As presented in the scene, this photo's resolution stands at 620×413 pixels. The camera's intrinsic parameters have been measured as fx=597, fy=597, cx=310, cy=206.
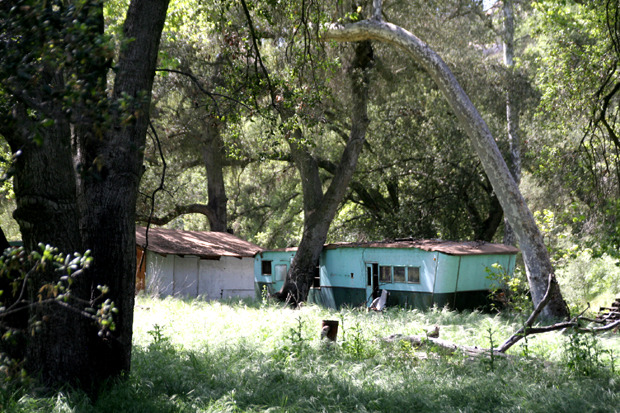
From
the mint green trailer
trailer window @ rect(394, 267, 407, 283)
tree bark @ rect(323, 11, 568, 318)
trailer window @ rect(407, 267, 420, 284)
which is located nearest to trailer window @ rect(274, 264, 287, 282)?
the mint green trailer

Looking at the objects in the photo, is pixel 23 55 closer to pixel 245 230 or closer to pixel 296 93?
pixel 296 93

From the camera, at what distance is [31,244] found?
605cm

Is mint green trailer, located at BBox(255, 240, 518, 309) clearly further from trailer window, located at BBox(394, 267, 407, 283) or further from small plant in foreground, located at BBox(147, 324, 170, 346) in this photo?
small plant in foreground, located at BBox(147, 324, 170, 346)

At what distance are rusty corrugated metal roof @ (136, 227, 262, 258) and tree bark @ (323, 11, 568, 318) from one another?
9.78 m

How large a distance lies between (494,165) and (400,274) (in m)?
5.68

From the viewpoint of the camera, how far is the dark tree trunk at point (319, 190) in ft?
61.1

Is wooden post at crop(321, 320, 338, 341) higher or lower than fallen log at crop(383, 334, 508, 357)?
higher

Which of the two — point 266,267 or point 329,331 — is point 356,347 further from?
point 266,267

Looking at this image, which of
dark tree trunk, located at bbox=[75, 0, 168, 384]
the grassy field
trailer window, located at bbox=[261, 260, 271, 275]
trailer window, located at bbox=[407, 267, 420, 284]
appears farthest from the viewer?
trailer window, located at bbox=[261, 260, 271, 275]

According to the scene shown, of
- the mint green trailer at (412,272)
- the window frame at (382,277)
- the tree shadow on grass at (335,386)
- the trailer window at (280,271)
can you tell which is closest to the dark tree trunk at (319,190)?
the mint green trailer at (412,272)

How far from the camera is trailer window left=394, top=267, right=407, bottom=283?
Answer: 18219 millimetres

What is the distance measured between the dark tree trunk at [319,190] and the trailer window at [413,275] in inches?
125

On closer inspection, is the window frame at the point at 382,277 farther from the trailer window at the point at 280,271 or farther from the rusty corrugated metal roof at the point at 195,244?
the rusty corrugated metal roof at the point at 195,244

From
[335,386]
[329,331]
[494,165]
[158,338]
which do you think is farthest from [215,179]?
[335,386]
